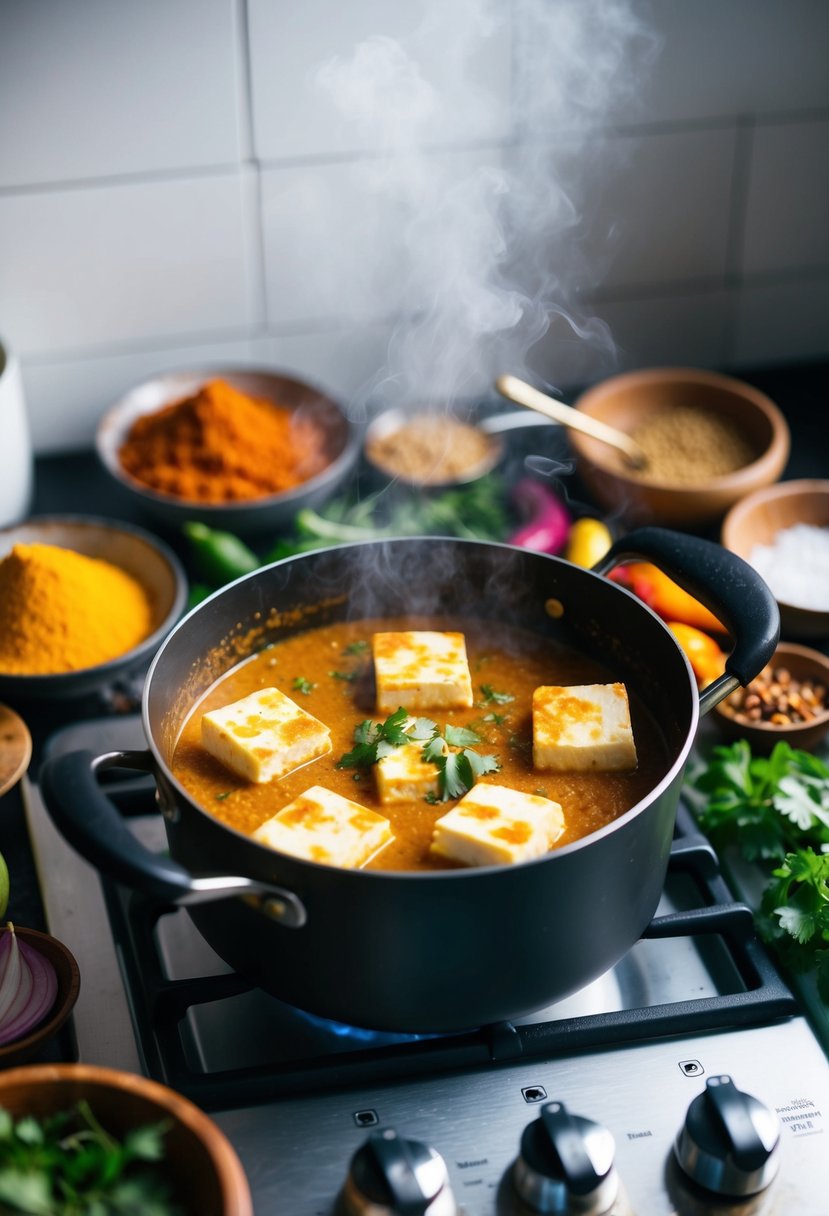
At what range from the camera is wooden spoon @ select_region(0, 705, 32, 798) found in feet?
5.01

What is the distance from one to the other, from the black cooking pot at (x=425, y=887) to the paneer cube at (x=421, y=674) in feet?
0.66

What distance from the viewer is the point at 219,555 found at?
1914 millimetres

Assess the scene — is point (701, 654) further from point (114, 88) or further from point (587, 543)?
point (114, 88)

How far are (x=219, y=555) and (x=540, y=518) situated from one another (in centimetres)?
52

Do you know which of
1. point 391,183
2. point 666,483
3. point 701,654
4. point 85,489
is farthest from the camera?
point 85,489

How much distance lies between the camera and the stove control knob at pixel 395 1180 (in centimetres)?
105

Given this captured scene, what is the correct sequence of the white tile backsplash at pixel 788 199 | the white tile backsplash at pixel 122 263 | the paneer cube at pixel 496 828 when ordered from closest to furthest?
the paneer cube at pixel 496 828, the white tile backsplash at pixel 122 263, the white tile backsplash at pixel 788 199

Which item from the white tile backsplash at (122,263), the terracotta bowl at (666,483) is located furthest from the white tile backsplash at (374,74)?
the terracotta bowl at (666,483)

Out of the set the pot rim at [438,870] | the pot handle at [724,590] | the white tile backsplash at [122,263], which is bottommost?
the pot rim at [438,870]

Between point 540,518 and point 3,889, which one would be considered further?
point 540,518

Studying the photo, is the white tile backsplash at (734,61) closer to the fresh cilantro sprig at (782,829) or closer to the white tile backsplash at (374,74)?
the white tile backsplash at (374,74)

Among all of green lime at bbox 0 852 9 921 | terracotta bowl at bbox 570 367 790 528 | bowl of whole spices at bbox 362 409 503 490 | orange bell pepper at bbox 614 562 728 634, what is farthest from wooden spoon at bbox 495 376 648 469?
green lime at bbox 0 852 9 921

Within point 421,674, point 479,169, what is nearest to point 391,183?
point 479,169

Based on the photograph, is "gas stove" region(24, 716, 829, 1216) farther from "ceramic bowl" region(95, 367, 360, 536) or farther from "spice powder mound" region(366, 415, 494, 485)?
"spice powder mound" region(366, 415, 494, 485)
